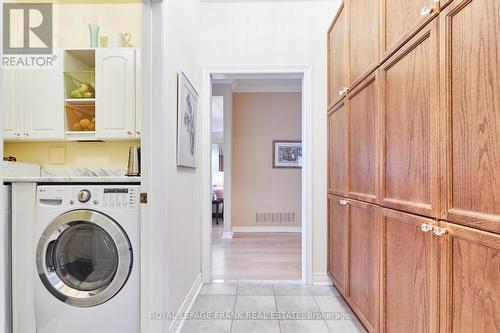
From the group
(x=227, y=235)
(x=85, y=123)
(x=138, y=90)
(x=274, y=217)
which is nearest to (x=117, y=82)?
(x=138, y=90)

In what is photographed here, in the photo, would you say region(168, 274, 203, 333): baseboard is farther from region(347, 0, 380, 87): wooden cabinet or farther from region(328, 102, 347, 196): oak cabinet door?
region(347, 0, 380, 87): wooden cabinet

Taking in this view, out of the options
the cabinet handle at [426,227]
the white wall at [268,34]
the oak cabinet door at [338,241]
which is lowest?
the oak cabinet door at [338,241]

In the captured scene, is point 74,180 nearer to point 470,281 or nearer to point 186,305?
point 186,305

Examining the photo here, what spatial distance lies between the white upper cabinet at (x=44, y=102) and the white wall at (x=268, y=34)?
133 centimetres

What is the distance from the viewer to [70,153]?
9.10 feet

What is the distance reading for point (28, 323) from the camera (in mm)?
1771

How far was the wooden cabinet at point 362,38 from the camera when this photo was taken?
1.65 metres

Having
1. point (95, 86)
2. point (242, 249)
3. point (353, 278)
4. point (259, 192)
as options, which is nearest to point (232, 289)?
point (353, 278)

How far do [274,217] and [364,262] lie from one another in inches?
141

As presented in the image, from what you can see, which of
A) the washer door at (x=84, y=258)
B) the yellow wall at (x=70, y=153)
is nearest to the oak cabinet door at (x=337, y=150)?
the washer door at (x=84, y=258)

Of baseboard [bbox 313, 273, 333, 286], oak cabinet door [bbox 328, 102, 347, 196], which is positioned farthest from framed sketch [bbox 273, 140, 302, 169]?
baseboard [bbox 313, 273, 333, 286]

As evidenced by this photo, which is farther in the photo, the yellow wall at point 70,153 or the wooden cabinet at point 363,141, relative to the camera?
the yellow wall at point 70,153

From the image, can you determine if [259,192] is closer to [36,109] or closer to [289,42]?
[289,42]

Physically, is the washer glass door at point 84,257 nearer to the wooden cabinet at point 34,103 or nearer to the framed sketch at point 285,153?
the wooden cabinet at point 34,103
